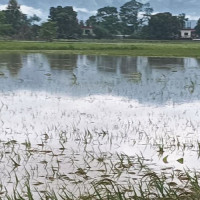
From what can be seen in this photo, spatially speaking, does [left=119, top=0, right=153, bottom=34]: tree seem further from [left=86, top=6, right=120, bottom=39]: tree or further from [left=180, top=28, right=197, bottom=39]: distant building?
[left=180, top=28, right=197, bottom=39]: distant building

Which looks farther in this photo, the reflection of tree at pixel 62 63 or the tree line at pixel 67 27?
the tree line at pixel 67 27

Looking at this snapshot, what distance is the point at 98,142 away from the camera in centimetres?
783

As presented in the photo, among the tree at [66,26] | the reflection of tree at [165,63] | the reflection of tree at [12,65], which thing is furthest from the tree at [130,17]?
the reflection of tree at [12,65]

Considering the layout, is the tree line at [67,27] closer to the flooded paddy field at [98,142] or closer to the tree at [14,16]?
the tree at [14,16]

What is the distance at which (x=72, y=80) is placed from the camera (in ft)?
57.4

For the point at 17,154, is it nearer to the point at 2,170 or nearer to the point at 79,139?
the point at 2,170

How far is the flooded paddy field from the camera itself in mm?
5449

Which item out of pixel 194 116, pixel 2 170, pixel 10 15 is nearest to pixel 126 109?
pixel 194 116

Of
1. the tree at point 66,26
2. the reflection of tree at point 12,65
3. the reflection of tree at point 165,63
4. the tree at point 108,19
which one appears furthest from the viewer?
the tree at point 108,19

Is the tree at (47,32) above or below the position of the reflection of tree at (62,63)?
above

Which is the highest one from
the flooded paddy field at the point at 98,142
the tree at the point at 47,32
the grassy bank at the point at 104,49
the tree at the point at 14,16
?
the tree at the point at 14,16

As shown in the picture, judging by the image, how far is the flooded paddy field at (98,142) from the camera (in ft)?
17.9

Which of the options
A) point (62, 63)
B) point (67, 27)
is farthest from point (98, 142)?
point (67, 27)

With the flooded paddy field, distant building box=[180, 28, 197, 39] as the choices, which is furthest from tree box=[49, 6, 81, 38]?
the flooded paddy field
